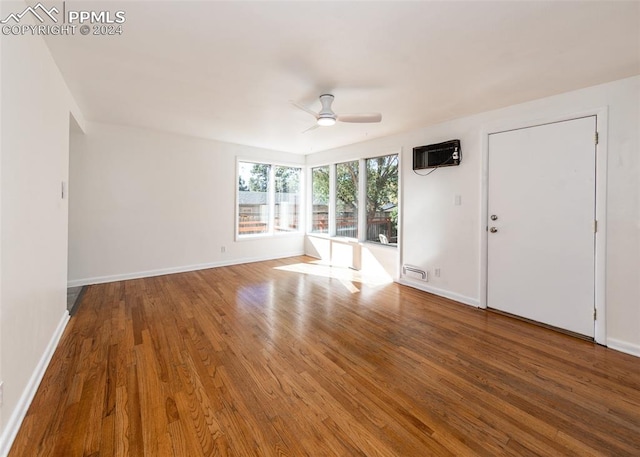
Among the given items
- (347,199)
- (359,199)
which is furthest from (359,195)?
(347,199)

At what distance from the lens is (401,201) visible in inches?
171

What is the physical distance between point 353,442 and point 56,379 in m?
2.14

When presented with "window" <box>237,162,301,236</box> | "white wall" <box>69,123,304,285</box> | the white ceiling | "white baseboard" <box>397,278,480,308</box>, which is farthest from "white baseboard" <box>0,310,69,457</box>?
"white baseboard" <box>397,278,480,308</box>

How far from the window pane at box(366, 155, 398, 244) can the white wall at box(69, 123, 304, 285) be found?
2.52 m

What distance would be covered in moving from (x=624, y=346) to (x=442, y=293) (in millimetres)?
1725

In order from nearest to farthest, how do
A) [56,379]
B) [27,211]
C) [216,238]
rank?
1. [27,211]
2. [56,379]
3. [216,238]

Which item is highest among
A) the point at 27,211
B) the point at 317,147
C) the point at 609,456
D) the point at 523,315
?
the point at 317,147

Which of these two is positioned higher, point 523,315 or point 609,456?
point 523,315

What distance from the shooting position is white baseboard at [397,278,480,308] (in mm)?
3502

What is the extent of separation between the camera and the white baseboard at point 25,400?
4.58 ft

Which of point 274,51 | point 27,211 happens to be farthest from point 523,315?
point 27,211

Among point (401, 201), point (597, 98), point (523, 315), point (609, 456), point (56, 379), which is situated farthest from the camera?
point (401, 201)

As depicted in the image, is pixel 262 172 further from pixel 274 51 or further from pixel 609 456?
pixel 609 456
